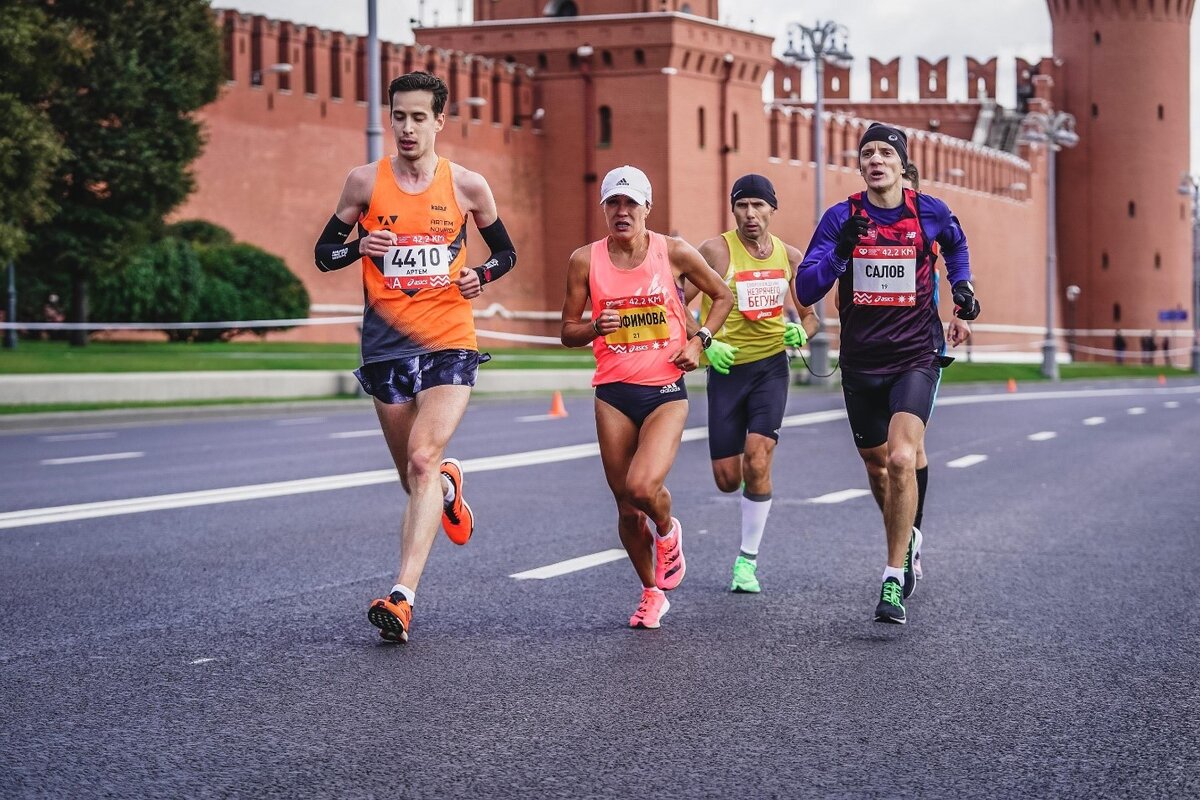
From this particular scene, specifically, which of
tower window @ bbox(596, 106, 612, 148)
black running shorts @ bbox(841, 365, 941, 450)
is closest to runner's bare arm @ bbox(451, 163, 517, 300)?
black running shorts @ bbox(841, 365, 941, 450)

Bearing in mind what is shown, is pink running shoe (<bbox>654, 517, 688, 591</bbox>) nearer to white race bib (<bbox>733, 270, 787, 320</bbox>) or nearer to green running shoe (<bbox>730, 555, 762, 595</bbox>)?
green running shoe (<bbox>730, 555, 762, 595</bbox>)

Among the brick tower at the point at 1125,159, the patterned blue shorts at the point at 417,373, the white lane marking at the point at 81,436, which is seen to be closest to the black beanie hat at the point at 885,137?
the patterned blue shorts at the point at 417,373

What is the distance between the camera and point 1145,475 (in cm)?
1628

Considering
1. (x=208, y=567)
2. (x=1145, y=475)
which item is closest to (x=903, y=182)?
(x=208, y=567)

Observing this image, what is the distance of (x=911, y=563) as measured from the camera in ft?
26.3

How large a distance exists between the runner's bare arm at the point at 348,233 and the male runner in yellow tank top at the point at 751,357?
2111 millimetres

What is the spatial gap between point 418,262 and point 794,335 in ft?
7.49

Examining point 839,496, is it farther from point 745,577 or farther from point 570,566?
point 745,577

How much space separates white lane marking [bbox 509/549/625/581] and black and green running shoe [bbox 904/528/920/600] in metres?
1.83

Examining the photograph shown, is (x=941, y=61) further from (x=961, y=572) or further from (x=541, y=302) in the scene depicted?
(x=961, y=572)

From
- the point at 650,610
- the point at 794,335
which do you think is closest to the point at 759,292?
the point at 794,335

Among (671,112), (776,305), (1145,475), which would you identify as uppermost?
(671,112)

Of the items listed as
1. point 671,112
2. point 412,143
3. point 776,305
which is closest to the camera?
point 412,143

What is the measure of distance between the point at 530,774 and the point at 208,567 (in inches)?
184
